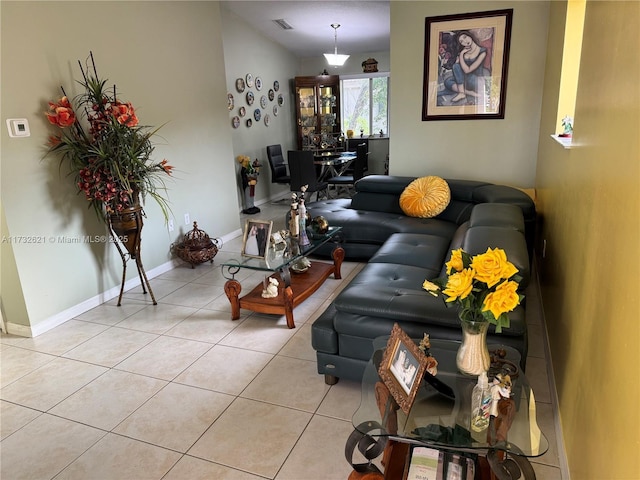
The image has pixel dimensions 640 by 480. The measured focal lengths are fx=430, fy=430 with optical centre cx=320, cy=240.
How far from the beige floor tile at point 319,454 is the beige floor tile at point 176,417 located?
47 cm

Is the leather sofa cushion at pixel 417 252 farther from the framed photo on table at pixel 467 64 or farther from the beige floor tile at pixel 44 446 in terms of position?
the beige floor tile at pixel 44 446

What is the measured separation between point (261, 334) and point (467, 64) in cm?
321

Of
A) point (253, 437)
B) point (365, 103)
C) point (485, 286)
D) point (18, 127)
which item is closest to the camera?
point (485, 286)

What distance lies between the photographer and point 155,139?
388 centimetres

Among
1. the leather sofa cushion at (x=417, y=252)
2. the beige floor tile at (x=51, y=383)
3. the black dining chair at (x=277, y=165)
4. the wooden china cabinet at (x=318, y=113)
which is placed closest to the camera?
the beige floor tile at (x=51, y=383)

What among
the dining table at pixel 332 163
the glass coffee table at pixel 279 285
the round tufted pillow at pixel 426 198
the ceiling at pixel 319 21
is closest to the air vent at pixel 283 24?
the ceiling at pixel 319 21

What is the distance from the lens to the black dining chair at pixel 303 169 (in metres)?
5.93

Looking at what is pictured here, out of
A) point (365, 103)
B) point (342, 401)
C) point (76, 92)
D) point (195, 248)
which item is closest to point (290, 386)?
point (342, 401)

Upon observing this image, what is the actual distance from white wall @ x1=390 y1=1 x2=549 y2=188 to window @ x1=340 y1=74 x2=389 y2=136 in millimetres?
3852

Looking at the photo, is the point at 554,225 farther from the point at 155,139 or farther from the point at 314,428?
the point at 155,139

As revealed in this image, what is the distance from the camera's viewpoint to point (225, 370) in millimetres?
2461

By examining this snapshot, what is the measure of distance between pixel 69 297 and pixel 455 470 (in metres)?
2.97

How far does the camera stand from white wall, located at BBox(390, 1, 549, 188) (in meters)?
3.94

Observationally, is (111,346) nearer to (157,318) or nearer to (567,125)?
(157,318)
